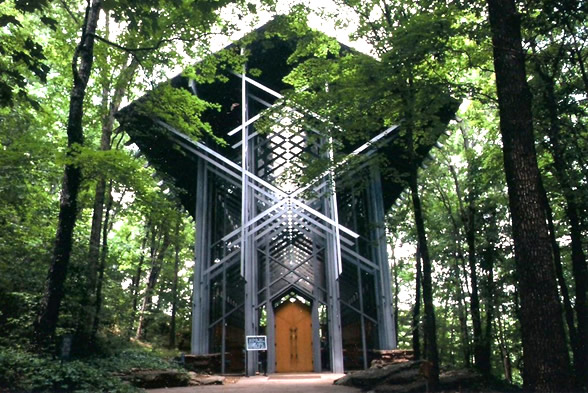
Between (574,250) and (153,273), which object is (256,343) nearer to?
(574,250)

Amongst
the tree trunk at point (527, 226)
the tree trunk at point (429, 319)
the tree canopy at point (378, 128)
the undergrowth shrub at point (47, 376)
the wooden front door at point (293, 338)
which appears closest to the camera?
the tree trunk at point (527, 226)

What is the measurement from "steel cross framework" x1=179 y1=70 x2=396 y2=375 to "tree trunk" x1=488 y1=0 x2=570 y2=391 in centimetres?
624

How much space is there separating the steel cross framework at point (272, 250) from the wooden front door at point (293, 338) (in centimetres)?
42

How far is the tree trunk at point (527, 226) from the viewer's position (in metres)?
4.09

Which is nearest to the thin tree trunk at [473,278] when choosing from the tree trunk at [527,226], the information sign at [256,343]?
the information sign at [256,343]

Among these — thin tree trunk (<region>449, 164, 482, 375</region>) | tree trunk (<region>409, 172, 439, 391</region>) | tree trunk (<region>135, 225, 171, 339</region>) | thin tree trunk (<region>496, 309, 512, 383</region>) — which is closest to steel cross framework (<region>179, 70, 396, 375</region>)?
thin tree trunk (<region>449, 164, 482, 375</region>)

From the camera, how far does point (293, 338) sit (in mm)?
13664

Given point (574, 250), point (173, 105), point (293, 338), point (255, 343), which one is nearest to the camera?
point (574, 250)

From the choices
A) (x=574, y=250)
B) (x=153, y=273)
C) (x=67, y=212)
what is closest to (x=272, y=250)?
(x=153, y=273)

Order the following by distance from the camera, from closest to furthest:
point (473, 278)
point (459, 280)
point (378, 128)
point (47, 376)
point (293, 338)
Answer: point (47, 376) < point (378, 128) < point (473, 278) < point (459, 280) < point (293, 338)

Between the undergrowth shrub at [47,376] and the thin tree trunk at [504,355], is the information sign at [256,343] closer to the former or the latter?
the undergrowth shrub at [47,376]

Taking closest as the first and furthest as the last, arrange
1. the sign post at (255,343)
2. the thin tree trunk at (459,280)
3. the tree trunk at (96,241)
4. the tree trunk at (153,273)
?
the tree trunk at (96,241), the sign post at (255,343), the thin tree trunk at (459,280), the tree trunk at (153,273)

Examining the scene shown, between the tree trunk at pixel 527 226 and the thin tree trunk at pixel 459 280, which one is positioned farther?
the thin tree trunk at pixel 459 280

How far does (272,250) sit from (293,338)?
150 inches
